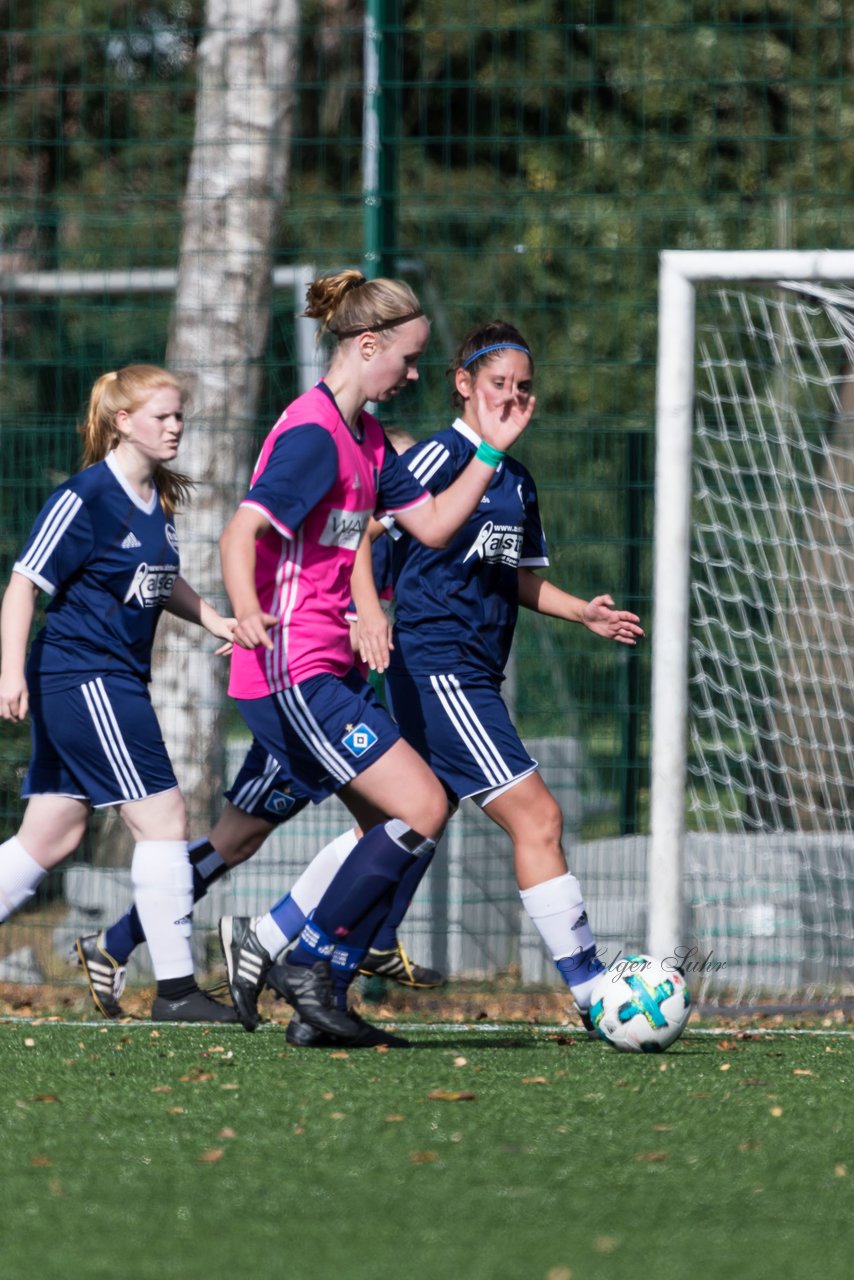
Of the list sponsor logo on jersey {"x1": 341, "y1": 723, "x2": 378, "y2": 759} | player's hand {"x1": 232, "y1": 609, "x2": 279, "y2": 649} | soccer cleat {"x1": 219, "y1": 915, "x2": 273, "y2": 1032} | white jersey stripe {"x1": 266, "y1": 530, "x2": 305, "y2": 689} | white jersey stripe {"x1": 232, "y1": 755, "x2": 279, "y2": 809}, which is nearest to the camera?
player's hand {"x1": 232, "y1": 609, "x2": 279, "y2": 649}

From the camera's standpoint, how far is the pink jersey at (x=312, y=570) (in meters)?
5.11

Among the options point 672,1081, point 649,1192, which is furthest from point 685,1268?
point 672,1081

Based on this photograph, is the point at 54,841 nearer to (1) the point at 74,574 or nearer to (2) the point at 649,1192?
(1) the point at 74,574

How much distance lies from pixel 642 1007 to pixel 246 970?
109cm

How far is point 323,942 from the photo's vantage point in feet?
16.7

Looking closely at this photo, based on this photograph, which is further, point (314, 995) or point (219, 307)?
point (219, 307)

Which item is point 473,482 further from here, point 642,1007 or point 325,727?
point 642,1007

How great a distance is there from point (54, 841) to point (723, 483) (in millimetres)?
2702

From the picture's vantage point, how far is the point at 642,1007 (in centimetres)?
519

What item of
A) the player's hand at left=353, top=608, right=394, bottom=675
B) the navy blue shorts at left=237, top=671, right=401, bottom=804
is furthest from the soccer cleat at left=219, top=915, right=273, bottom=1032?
the player's hand at left=353, top=608, right=394, bottom=675

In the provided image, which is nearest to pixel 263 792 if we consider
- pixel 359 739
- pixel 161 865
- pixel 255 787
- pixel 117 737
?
pixel 255 787

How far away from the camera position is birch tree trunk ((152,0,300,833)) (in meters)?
7.34

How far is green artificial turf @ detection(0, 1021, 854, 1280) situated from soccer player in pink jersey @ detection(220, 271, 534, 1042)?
382 millimetres

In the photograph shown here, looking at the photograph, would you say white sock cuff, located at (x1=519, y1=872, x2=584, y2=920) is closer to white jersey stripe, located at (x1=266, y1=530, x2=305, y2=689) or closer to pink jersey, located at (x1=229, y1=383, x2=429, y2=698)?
pink jersey, located at (x1=229, y1=383, x2=429, y2=698)
